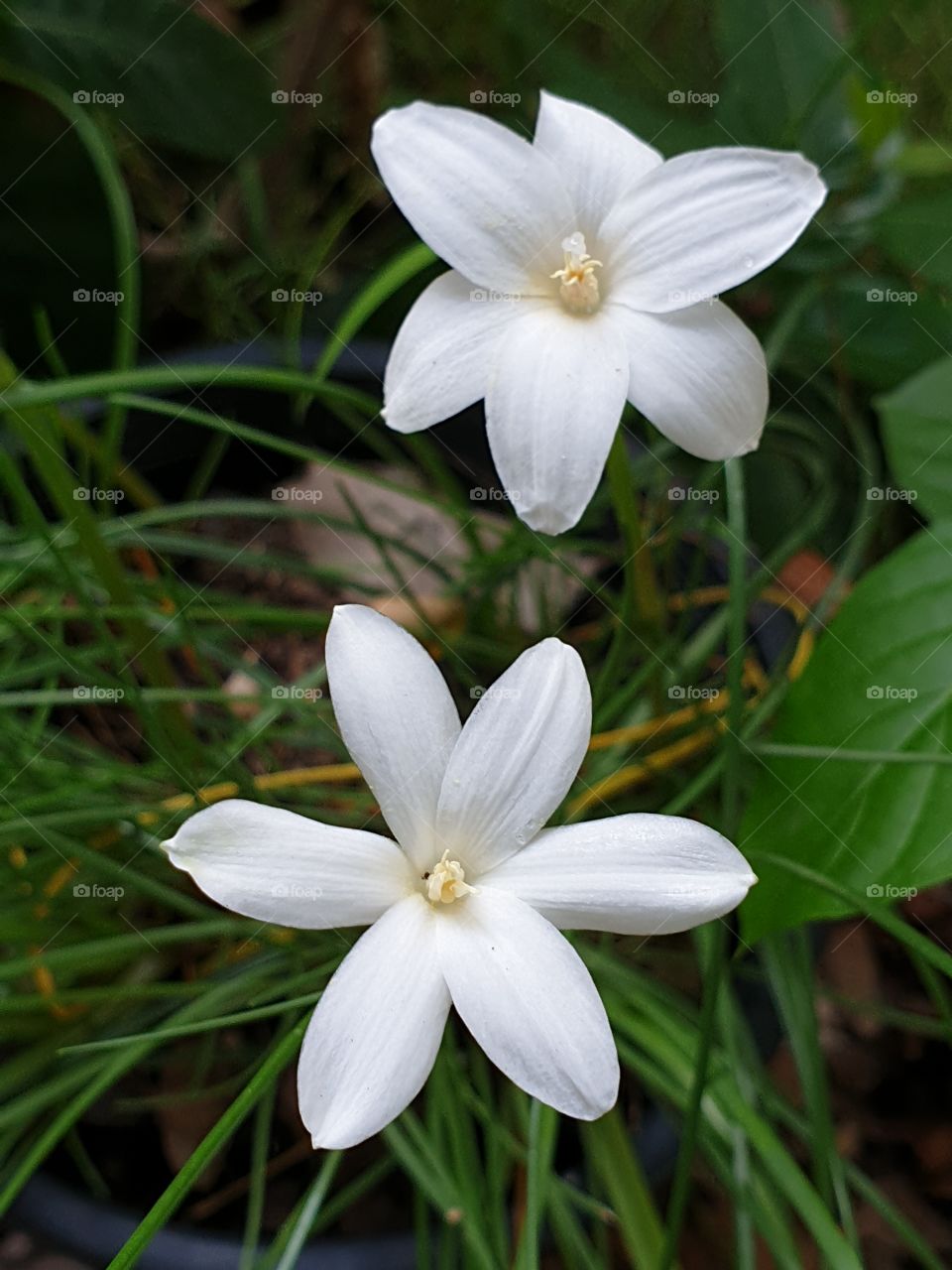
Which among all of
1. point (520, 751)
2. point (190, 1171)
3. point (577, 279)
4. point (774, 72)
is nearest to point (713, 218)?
point (577, 279)

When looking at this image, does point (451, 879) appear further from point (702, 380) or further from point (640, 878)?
point (702, 380)

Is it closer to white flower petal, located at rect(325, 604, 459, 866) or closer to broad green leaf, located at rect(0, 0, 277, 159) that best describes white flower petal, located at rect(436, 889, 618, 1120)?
white flower petal, located at rect(325, 604, 459, 866)

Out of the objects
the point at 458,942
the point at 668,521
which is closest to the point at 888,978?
the point at 668,521

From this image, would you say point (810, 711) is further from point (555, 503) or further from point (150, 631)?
point (150, 631)

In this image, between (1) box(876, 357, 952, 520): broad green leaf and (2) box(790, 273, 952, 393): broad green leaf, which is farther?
(2) box(790, 273, 952, 393): broad green leaf

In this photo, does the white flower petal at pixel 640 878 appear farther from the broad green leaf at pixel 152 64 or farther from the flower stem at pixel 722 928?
the broad green leaf at pixel 152 64

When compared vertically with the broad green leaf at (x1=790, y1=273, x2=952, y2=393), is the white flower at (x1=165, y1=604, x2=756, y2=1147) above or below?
below

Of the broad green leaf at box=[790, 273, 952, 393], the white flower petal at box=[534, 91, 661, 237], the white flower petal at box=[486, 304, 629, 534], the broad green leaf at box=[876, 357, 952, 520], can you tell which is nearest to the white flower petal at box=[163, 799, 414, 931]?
the white flower petal at box=[486, 304, 629, 534]

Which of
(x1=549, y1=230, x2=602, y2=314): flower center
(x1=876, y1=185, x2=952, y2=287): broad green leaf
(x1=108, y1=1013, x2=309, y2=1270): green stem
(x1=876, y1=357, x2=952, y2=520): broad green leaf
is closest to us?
(x1=108, y1=1013, x2=309, y2=1270): green stem
